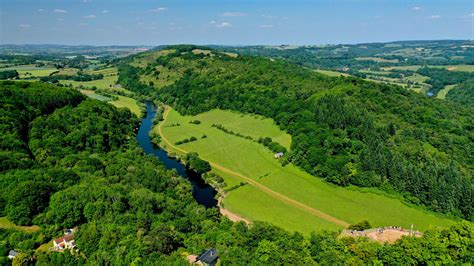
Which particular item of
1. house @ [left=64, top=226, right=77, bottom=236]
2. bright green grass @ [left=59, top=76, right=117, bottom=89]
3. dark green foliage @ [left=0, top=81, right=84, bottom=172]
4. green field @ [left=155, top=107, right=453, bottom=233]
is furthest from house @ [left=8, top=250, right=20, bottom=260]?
bright green grass @ [left=59, top=76, right=117, bottom=89]

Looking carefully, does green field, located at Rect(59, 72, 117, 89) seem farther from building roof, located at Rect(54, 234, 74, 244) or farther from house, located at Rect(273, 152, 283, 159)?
building roof, located at Rect(54, 234, 74, 244)

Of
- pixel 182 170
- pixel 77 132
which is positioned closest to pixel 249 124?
pixel 182 170

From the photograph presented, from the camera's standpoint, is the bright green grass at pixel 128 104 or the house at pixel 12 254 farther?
the bright green grass at pixel 128 104

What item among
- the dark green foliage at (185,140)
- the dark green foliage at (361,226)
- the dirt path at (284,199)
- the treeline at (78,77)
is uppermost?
the treeline at (78,77)

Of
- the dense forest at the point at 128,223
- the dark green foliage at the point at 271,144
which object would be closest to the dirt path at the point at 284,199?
the dense forest at the point at 128,223

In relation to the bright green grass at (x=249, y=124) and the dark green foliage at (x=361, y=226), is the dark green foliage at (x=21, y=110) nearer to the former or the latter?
the bright green grass at (x=249, y=124)

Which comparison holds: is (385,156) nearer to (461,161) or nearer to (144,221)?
(461,161)

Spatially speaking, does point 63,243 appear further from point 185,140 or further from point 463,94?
point 463,94
